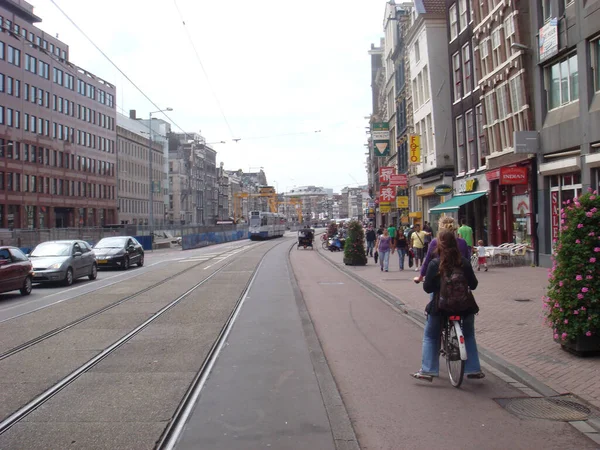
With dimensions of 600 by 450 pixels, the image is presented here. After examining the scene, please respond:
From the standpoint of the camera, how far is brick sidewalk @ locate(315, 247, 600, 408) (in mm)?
6812

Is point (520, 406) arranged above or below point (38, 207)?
below

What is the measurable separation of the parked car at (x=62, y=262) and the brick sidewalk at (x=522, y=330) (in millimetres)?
9823

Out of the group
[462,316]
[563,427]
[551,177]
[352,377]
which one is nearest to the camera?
[563,427]

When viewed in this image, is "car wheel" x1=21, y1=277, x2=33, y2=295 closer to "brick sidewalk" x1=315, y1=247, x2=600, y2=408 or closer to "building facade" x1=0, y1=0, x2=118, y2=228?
"brick sidewalk" x1=315, y1=247, x2=600, y2=408

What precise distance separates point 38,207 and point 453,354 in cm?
6052

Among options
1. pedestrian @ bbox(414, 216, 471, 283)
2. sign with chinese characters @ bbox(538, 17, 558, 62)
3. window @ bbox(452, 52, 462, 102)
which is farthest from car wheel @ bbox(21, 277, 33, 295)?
window @ bbox(452, 52, 462, 102)

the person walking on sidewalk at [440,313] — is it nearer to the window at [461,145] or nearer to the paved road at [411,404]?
the paved road at [411,404]

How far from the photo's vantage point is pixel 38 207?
60344 mm

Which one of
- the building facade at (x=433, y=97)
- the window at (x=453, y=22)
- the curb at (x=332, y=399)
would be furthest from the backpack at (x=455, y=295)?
the building facade at (x=433, y=97)

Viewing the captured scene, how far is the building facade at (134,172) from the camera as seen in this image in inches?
3246

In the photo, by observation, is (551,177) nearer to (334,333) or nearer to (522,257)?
(522,257)

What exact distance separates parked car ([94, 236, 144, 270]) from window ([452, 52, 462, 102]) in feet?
57.6

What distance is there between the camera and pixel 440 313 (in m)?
6.76


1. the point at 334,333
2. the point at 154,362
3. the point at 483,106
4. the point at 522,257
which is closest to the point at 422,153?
the point at 483,106
